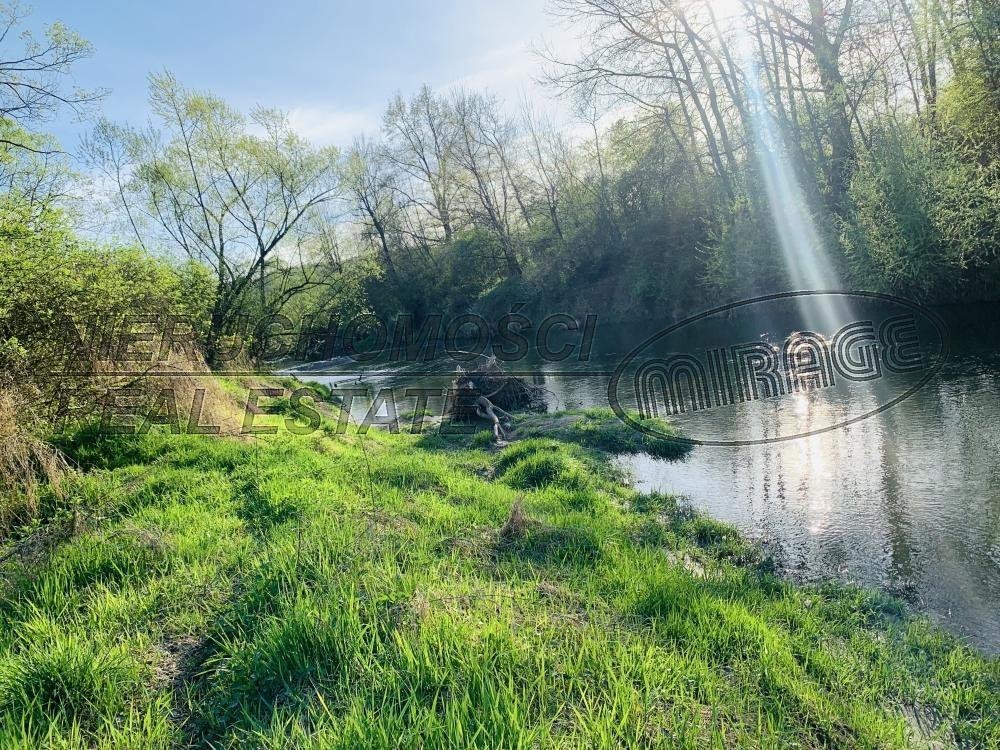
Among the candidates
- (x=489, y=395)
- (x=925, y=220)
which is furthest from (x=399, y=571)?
(x=925, y=220)

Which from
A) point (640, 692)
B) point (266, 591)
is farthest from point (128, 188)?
point (640, 692)

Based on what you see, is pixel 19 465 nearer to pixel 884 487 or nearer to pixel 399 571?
pixel 399 571

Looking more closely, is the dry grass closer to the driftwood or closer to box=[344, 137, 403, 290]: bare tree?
the driftwood

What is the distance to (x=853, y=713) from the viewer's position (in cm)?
255

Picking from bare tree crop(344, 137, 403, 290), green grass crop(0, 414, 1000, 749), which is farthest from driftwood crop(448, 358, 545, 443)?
bare tree crop(344, 137, 403, 290)

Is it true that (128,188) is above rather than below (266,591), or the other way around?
above

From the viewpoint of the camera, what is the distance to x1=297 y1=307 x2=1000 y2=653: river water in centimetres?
430

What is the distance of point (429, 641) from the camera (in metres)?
2.57

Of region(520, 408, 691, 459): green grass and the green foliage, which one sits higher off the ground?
the green foliage

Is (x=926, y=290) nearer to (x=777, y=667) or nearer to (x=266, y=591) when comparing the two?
(x=777, y=667)

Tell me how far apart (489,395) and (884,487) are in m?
8.88

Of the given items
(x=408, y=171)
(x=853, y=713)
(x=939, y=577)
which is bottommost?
(x=939, y=577)

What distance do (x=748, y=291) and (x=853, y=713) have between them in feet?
70.4

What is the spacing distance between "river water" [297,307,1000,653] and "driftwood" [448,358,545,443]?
4.42 m
